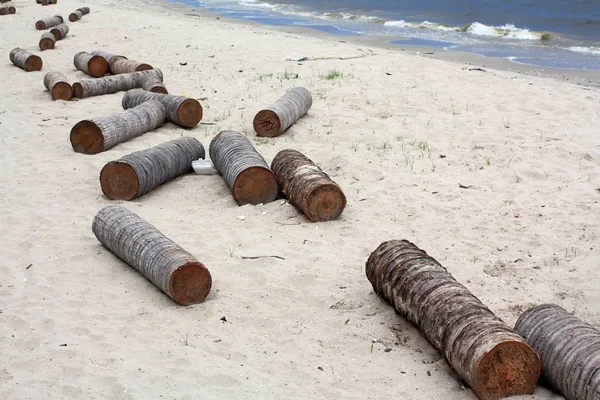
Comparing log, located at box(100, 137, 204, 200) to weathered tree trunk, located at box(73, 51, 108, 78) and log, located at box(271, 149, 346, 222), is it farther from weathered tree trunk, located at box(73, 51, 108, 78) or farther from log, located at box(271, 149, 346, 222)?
weathered tree trunk, located at box(73, 51, 108, 78)

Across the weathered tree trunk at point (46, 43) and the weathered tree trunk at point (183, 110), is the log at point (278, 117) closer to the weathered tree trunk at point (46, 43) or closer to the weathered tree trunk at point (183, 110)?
the weathered tree trunk at point (183, 110)

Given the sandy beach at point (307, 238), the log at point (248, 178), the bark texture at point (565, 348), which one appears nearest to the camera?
the bark texture at point (565, 348)

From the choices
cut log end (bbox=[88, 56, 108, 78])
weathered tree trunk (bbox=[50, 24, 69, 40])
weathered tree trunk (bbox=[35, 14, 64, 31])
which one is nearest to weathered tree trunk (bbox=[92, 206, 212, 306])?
cut log end (bbox=[88, 56, 108, 78])

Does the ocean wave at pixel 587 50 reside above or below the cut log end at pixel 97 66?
above

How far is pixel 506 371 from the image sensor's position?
4789 mm

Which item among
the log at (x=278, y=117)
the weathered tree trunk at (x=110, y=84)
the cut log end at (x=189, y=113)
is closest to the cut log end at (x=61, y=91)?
the weathered tree trunk at (x=110, y=84)

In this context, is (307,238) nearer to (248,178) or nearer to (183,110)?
(248,178)

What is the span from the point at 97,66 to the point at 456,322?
11.3m

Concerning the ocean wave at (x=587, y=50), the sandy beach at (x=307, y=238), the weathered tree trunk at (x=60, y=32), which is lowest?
the sandy beach at (x=307, y=238)

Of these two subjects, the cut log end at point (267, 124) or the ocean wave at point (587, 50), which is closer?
the cut log end at point (267, 124)

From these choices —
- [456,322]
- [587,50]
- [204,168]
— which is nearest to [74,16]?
[587,50]

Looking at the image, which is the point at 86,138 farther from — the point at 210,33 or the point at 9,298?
the point at 210,33

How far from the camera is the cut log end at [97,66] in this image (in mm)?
14525

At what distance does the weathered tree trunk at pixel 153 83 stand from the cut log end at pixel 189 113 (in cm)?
157
